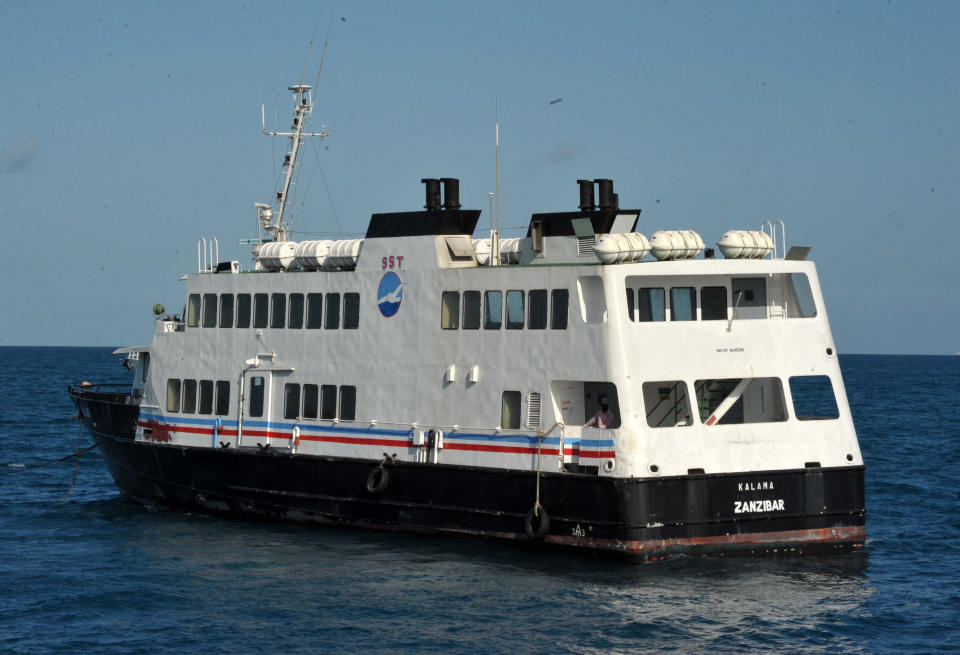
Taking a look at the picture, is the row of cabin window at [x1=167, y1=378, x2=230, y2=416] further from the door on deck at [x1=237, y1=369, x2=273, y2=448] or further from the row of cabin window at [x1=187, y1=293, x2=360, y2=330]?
the row of cabin window at [x1=187, y1=293, x2=360, y2=330]

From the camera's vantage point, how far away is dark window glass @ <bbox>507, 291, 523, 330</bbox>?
21922 millimetres

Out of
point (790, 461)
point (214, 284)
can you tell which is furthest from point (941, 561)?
point (214, 284)

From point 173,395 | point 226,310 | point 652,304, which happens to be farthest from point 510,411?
point 173,395

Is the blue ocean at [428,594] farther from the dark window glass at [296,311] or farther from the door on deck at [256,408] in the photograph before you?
the dark window glass at [296,311]

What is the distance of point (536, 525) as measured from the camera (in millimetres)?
20859

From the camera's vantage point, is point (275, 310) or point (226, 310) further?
point (226, 310)

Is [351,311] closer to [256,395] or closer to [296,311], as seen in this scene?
[296,311]

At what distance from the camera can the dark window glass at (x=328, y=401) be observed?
24188 mm

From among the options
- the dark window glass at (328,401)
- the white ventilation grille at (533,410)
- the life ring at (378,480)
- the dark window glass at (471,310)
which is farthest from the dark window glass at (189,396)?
→ the white ventilation grille at (533,410)

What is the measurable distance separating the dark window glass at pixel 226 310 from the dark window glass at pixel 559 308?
7.72 metres

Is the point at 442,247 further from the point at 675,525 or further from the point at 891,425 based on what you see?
the point at 891,425

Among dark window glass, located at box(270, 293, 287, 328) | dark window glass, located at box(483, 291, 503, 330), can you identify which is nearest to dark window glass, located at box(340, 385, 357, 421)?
dark window glass, located at box(270, 293, 287, 328)

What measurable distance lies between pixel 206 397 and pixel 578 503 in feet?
29.9

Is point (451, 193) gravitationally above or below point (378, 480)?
above
